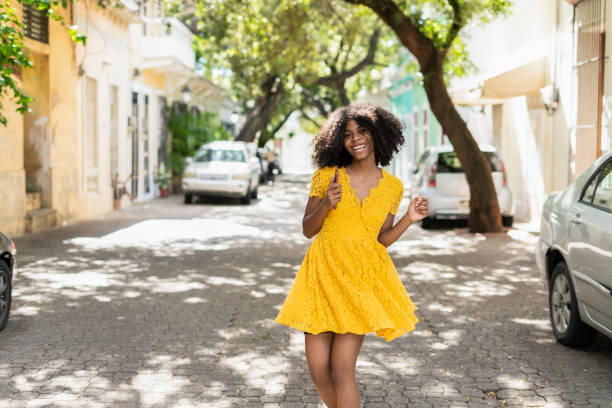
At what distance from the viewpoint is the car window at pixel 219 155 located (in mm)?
23234

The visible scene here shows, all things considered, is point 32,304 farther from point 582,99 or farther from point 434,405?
point 582,99

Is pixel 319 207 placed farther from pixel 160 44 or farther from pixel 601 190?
pixel 160 44

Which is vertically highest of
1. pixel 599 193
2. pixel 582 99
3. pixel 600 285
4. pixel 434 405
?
pixel 582 99

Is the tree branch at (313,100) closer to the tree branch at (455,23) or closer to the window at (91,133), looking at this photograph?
the window at (91,133)

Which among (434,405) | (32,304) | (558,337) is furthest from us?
(32,304)

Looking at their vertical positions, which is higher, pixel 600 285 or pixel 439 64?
pixel 439 64

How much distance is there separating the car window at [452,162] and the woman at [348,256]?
40.1ft

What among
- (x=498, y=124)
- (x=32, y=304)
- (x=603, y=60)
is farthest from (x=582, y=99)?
(x=32, y=304)

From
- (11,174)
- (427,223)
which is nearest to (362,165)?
(11,174)

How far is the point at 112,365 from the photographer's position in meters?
5.60

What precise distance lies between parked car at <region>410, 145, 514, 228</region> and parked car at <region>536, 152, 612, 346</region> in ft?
28.4

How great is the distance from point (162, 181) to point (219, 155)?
2511mm

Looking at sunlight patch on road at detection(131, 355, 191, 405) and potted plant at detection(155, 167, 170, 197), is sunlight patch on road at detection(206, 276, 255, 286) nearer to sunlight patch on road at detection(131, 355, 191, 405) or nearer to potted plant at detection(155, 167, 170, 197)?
sunlight patch on road at detection(131, 355, 191, 405)

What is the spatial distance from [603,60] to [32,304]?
9.74 metres
